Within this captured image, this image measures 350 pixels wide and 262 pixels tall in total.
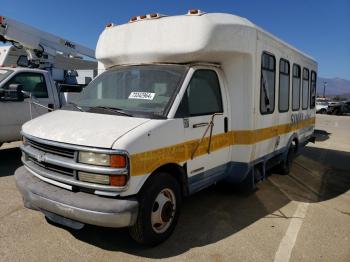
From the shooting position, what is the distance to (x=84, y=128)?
3.83m

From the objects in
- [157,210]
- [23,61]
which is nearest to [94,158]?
[157,210]

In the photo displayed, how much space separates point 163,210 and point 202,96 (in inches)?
62.4

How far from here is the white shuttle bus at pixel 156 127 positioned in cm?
362

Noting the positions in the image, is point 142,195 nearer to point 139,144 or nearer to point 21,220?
point 139,144

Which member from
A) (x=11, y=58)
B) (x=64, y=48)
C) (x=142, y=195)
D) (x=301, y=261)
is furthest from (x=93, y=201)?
(x=64, y=48)

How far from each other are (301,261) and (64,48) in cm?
1183

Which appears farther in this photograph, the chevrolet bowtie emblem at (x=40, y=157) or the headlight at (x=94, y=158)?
the chevrolet bowtie emblem at (x=40, y=157)

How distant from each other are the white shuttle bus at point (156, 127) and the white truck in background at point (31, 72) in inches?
68.8

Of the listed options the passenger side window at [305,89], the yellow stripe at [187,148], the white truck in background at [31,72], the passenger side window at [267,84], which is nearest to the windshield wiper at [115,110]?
the yellow stripe at [187,148]

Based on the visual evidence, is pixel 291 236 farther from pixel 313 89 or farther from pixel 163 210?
pixel 313 89

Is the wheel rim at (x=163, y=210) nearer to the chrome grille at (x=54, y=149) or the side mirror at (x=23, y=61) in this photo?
the chrome grille at (x=54, y=149)

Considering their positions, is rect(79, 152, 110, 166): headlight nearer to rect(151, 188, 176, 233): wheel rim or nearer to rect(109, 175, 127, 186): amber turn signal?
rect(109, 175, 127, 186): amber turn signal

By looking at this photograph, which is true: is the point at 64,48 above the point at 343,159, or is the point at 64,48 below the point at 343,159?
above

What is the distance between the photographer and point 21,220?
15.7ft
